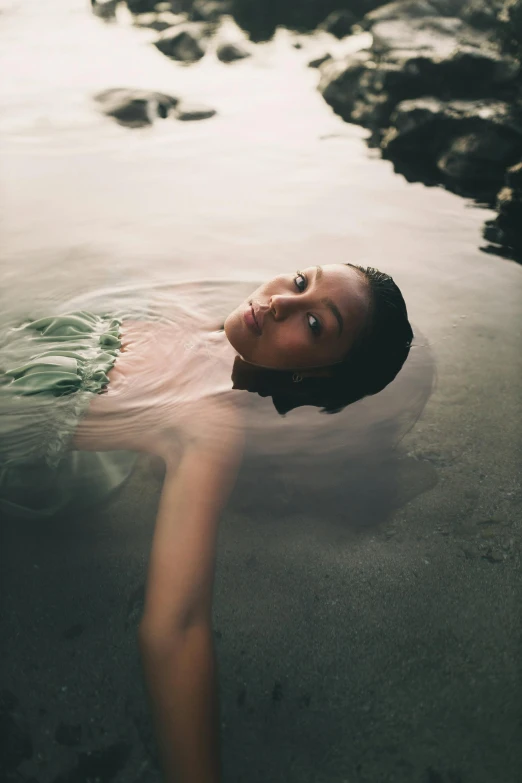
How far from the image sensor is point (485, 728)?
177 centimetres

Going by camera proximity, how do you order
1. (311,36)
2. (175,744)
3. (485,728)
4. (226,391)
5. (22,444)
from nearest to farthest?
(175,744) → (485,728) → (22,444) → (226,391) → (311,36)

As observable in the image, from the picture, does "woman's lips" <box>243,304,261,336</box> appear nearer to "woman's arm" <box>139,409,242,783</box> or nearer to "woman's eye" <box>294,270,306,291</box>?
"woman's eye" <box>294,270,306,291</box>

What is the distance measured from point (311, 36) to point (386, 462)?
388 inches

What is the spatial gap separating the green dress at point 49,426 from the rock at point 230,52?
757cm

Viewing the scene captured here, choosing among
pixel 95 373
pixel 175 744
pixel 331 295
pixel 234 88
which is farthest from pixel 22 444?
pixel 234 88

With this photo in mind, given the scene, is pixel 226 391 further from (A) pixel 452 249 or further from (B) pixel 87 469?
(A) pixel 452 249

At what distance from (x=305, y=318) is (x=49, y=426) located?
1.15 metres

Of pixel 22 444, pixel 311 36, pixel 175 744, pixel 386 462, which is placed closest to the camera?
pixel 175 744

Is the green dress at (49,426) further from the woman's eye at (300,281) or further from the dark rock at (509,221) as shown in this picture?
the dark rock at (509,221)

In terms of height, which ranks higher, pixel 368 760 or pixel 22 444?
pixel 22 444

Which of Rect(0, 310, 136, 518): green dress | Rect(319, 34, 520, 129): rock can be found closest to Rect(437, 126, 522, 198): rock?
Rect(319, 34, 520, 129): rock

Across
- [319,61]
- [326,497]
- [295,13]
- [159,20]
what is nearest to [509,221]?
[326,497]

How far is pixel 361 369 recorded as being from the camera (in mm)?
2875

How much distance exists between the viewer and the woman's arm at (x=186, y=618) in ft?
5.37
